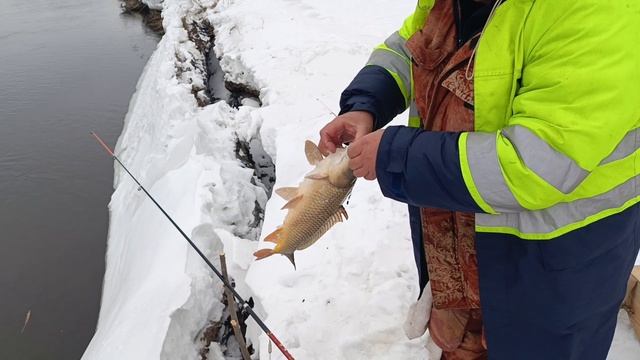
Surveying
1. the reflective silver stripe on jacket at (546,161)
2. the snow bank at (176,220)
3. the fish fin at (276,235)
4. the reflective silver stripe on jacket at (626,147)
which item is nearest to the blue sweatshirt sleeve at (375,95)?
the fish fin at (276,235)

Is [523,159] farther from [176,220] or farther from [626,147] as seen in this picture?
[176,220]

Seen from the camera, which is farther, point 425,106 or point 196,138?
point 196,138

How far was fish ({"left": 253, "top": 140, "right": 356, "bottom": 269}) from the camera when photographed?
7.06ft

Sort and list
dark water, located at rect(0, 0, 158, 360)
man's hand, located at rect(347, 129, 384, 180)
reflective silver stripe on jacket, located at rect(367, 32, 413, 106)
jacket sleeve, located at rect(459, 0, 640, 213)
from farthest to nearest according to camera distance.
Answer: dark water, located at rect(0, 0, 158, 360) → reflective silver stripe on jacket, located at rect(367, 32, 413, 106) → man's hand, located at rect(347, 129, 384, 180) → jacket sleeve, located at rect(459, 0, 640, 213)

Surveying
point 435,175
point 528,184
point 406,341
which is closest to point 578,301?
point 528,184

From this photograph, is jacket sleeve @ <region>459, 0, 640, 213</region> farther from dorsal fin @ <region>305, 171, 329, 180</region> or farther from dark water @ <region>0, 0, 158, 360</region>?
dark water @ <region>0, 0, 158, 360</region>

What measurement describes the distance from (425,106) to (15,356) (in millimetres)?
6201

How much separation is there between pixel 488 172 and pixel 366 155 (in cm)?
47

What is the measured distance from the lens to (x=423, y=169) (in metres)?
1.58

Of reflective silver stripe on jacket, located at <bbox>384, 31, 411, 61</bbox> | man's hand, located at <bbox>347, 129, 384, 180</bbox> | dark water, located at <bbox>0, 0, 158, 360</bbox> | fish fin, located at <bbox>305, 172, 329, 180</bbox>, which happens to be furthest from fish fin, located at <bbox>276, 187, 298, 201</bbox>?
dark water, located at <bbox>0, 0, 158, 360</bbox>

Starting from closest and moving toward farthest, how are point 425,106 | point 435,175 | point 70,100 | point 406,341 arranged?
point 435,175 < point 425,106 < point 406,341 < point 70,100

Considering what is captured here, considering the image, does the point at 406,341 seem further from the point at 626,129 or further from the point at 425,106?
the point at 626,129

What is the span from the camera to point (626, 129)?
1344mm

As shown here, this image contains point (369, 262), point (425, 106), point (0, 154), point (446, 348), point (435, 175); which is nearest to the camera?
point (435, 175)
